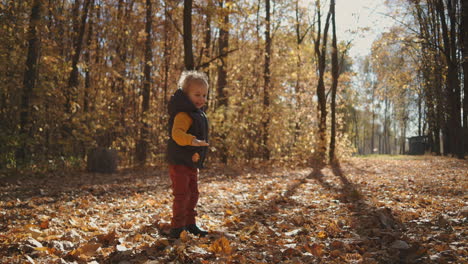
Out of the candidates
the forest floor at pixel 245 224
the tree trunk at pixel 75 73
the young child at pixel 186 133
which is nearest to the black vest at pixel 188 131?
the young child at pixel 186 133

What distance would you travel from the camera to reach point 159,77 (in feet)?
51.6

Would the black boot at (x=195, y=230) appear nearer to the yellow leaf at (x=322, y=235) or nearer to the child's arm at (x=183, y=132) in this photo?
the child's arm at (x=183, y=132)

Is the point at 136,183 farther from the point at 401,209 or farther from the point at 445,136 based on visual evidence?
the point at 445,136

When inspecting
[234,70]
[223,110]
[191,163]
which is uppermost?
[234,70]

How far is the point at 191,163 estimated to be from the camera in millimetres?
3670

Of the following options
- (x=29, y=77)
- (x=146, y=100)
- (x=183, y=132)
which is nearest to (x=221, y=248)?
(x=183, y=132)

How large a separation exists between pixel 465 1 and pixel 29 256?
12032mm

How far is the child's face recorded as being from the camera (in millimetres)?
3633

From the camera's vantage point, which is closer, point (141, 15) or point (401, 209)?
point (401, 209)

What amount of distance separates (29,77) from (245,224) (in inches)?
315

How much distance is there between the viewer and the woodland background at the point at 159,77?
9.66 m

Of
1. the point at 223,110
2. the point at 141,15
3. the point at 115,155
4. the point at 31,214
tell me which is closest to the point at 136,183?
the point at 115,155

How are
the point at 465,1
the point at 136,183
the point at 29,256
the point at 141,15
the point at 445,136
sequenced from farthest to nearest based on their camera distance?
the point at 445,136
the point at 141,15
the point at 465,1
the point at 136,183
the point at 29,256

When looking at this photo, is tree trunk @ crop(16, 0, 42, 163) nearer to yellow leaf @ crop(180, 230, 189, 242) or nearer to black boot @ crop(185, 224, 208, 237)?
black boot @ crop(185, 224, 208, 237)
